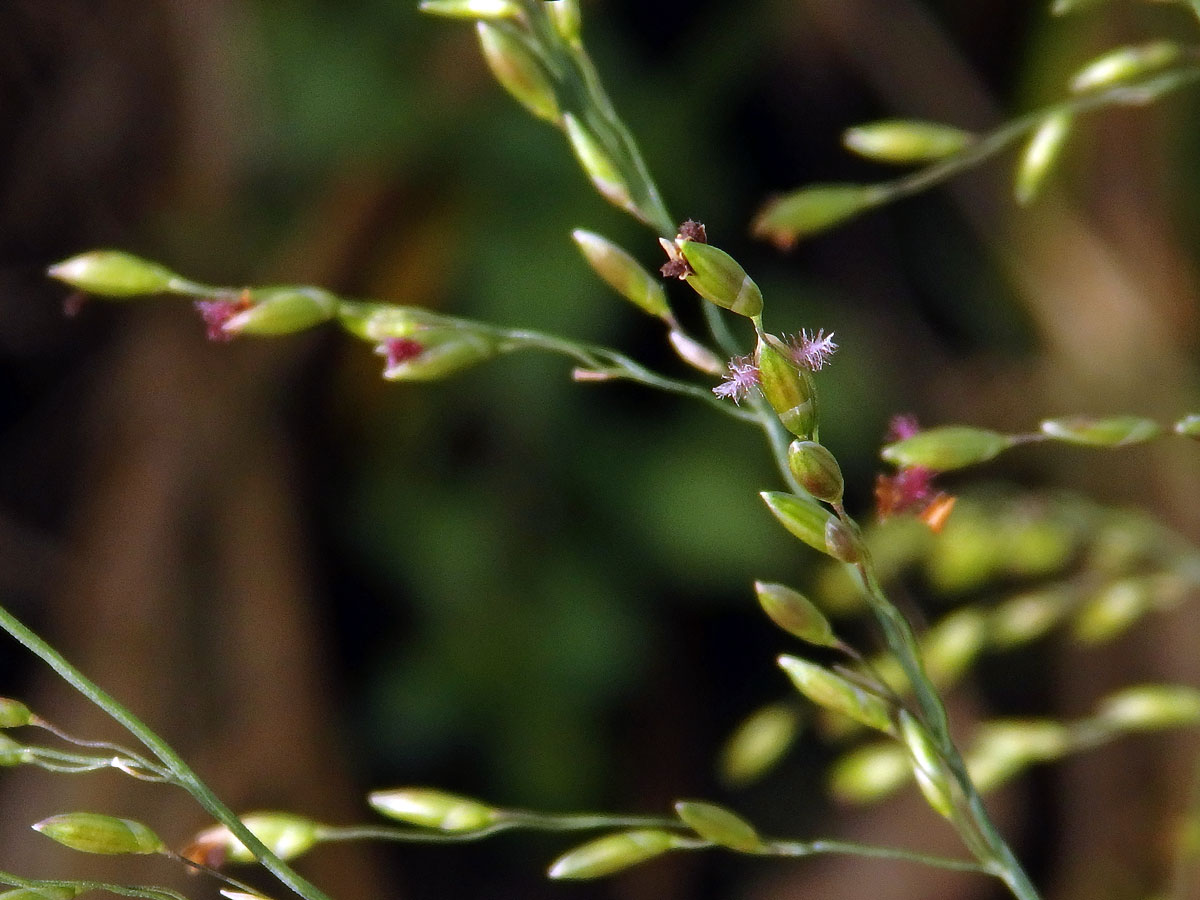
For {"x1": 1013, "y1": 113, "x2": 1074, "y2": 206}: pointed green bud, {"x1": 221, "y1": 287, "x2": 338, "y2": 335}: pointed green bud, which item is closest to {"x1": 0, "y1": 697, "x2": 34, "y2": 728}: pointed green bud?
{"x1": 221, "y1": 287, "x2": 338, "y2": 335}: pointed green bud

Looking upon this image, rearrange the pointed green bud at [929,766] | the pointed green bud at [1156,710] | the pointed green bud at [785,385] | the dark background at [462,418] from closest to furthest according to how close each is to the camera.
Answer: the pointed green bud at [785,385] → the pointed green bud at [929,766] → the pointed green bud at [1156,710] → the dark background at [462,418]

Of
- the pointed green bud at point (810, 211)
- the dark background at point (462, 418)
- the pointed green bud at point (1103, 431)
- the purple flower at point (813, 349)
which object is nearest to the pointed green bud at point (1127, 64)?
the pointed green bud at point (810, 211)

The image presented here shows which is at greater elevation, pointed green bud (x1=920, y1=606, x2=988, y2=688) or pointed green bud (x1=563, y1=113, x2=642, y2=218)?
pointed green bud (x1=563, y1=113, x2=642, y2=218)

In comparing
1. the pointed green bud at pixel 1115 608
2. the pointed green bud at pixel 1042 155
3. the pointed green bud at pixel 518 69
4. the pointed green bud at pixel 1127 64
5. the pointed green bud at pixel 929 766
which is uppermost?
the pointed green bud at pixel 518 69

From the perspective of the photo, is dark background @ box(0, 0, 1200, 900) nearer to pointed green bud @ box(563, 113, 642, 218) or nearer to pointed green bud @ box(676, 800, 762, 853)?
pointed green bud @ box(563, 113, 642, 218)

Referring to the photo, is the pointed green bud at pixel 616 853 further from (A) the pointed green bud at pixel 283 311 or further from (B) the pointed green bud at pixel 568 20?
(B) the pointed green bud at pixel 568 20

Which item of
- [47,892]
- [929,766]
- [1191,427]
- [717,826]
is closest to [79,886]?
[47,892]

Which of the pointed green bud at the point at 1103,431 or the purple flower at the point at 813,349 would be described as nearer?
the purple flower at the point at 813,349
